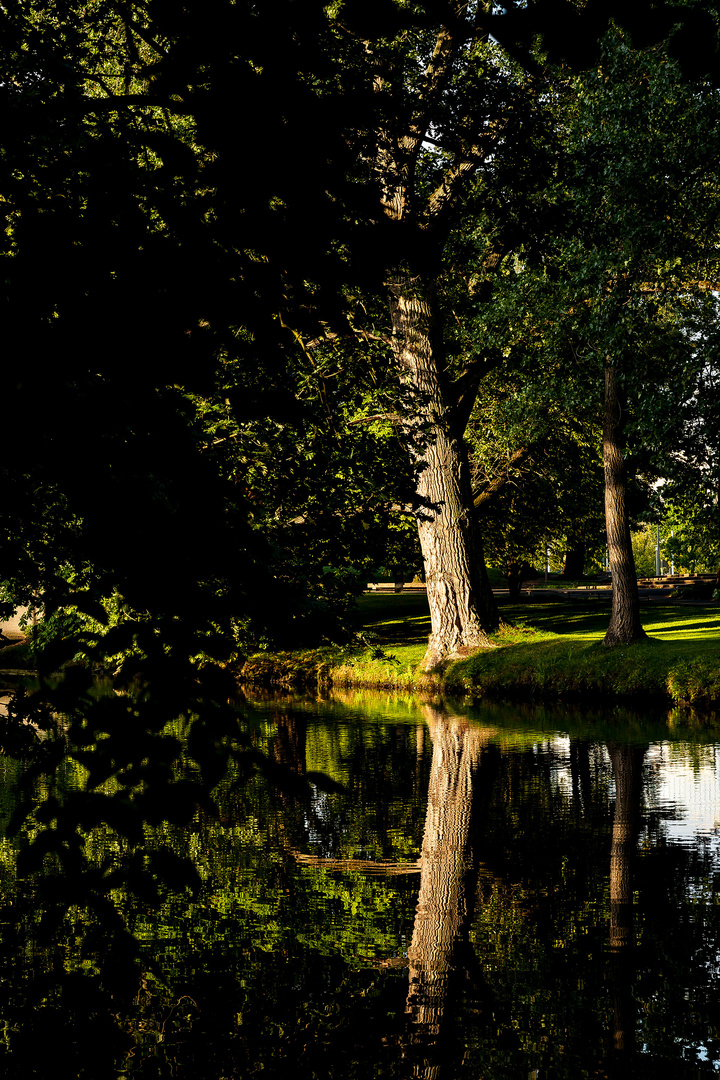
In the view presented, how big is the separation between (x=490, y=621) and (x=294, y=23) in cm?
2447

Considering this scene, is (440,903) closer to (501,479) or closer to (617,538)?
(617,538)

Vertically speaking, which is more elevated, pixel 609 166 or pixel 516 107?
pixel 609 166

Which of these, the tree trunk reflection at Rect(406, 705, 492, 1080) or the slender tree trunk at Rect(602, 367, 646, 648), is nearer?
the tree trunk reflection at Rect(406, 705, 492, 1080)

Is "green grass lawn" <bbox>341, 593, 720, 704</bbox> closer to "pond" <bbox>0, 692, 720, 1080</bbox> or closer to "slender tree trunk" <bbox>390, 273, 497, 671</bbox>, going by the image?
"slender tree trunk" <bbox>390, 273, 497, 671</bbox>

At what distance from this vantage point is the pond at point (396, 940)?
5590 mm

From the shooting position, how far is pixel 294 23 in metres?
4.39

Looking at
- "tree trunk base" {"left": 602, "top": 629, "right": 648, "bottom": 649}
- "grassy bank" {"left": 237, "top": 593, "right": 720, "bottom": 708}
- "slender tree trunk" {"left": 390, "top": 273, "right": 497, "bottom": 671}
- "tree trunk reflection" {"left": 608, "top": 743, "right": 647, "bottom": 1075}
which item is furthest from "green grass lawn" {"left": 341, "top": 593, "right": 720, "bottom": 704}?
"tree trunk reflection" {"left": 608, "top": 743, "right": 647, "bottom": 1075}

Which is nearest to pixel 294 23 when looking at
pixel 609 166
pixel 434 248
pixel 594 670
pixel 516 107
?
pixel 434 248

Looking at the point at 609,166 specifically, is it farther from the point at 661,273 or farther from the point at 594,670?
the point at 594,670

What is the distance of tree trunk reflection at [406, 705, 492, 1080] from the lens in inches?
236

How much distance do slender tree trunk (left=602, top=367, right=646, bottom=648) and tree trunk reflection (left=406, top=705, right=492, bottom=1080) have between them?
9715 millimetres

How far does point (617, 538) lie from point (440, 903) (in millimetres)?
18637

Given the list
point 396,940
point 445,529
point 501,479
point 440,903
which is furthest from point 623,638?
point 396,940

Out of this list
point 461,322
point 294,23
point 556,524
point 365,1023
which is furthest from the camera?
point 556,524
